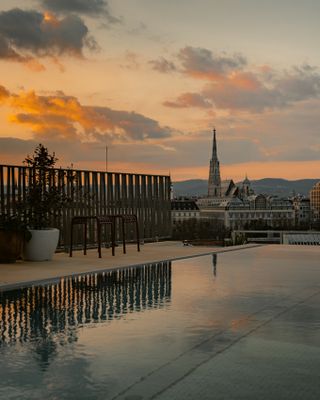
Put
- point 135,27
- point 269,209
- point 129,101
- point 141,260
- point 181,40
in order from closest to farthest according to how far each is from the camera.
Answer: point 141,260 < point 135,27 < point 181,40 < point 129,101 < point 269,209

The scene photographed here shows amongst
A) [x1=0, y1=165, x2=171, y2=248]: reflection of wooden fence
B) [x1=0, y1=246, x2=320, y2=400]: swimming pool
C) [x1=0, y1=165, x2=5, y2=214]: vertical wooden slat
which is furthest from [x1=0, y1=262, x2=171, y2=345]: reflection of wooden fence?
[x1=0, y1=165, x2=171, y2=248]: reflection of wooden fence

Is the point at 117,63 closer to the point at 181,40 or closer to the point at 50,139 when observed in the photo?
the point at 181,40

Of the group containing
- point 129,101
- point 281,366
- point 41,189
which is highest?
point 129,101

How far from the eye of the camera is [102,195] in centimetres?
1107

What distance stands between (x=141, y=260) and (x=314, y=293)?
3.66 metres

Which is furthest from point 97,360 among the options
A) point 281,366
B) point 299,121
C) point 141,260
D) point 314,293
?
point 299,121

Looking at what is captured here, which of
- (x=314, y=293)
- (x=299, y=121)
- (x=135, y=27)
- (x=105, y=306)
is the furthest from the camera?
(x=299, y=121)

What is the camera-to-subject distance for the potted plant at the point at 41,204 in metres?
8.88

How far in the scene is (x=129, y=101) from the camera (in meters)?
16.4

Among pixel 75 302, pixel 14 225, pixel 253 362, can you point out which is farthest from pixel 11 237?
pixel 253 362

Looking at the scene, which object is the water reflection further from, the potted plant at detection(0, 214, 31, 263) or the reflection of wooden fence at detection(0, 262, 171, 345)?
the potted plant at detection(0, 214, 31, 263)

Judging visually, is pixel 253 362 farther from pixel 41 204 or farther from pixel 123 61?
pixel 123 61

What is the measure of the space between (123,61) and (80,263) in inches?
291

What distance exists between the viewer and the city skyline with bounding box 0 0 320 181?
1324 cm
